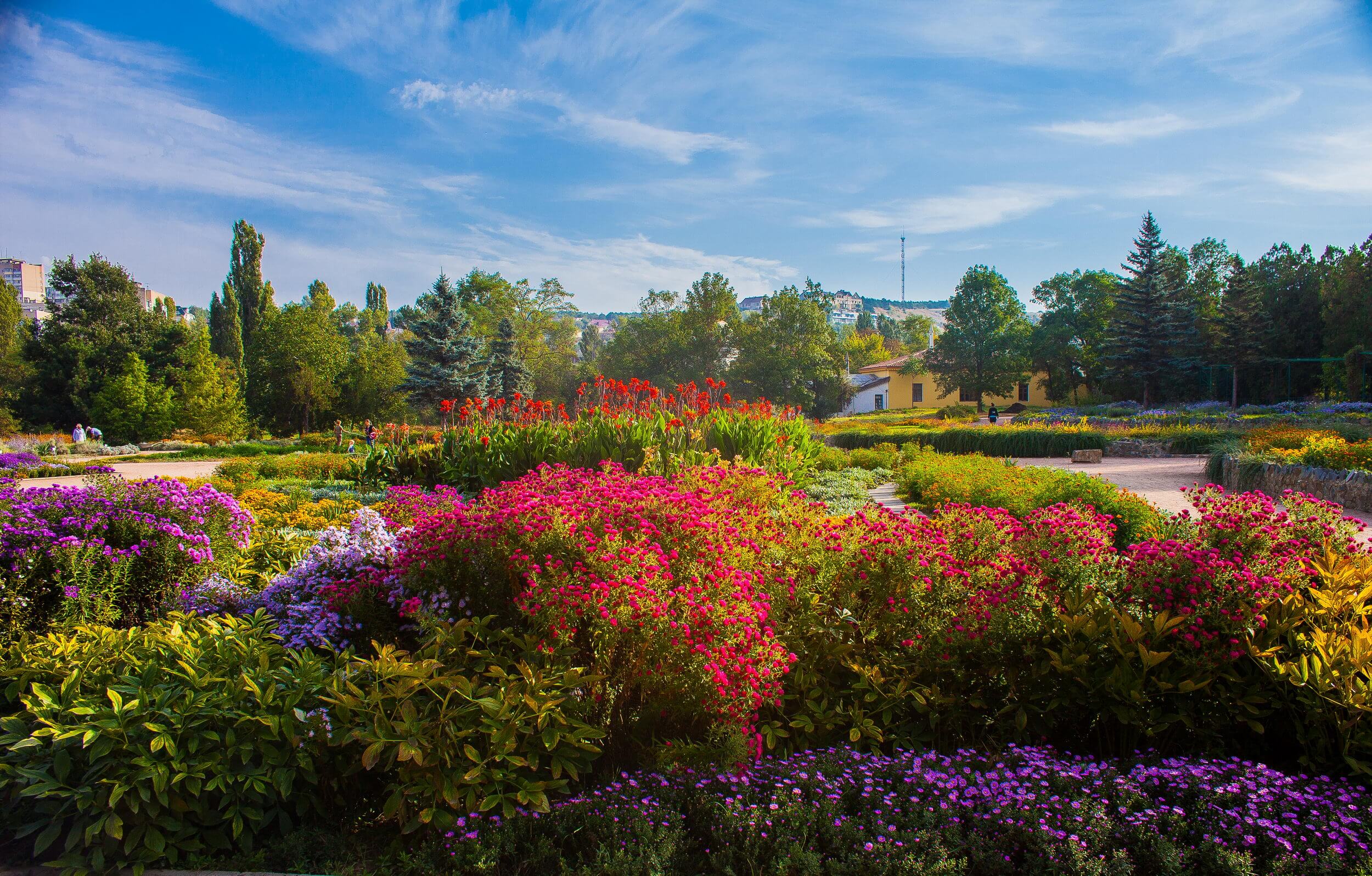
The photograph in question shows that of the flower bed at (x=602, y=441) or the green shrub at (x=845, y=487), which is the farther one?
the green shrub at (x=845, y=487)

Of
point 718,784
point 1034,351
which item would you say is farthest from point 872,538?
point 1034,351

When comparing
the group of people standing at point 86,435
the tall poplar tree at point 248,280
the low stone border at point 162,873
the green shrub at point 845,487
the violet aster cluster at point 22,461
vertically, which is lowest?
the low stone border at point 162,873

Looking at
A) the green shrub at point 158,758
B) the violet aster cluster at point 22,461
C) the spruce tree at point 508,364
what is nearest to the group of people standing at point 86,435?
the violet aster cluster at point 22,461

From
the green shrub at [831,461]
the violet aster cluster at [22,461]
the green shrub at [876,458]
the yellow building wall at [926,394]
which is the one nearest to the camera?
the green shrub at [831,461]

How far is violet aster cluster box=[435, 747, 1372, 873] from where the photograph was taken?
1.89m

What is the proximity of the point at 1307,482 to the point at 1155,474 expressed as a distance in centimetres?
312

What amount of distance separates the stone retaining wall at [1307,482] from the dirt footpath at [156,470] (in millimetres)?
16701

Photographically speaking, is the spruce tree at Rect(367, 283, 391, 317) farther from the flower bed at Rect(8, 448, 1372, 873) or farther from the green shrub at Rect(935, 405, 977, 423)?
the flower bed at Rect(8, 448, 1372, 873)

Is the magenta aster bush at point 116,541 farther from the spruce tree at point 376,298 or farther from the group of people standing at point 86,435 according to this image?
the spruce tree at point 376,298

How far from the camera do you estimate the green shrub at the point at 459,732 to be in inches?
81.4

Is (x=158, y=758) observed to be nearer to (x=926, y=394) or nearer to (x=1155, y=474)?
(x=1155, y=474)

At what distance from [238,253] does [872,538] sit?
145 ft

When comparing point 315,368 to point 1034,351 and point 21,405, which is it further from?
point 1034,351

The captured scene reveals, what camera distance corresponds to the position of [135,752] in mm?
2152
